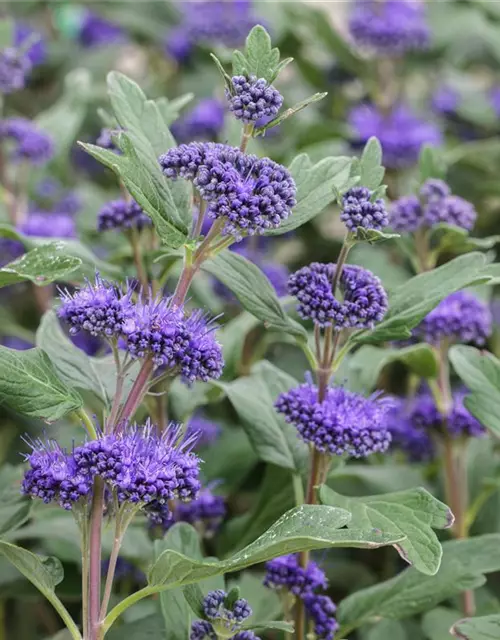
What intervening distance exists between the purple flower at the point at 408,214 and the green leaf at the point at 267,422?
0.23 metres

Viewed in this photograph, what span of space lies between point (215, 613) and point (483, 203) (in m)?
1.17

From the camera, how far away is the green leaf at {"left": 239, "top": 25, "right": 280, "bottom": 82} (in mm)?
738

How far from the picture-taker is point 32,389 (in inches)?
28.4

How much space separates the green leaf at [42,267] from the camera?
714mm

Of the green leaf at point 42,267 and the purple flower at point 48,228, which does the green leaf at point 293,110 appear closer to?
the green leaf at point 42,267

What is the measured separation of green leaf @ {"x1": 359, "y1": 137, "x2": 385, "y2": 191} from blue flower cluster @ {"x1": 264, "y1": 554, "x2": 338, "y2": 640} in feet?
1.14

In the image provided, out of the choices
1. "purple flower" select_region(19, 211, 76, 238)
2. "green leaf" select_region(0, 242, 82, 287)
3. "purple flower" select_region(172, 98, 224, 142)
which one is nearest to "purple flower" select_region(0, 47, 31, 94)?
"purple flower" select_region(19, 211, 76, 238)

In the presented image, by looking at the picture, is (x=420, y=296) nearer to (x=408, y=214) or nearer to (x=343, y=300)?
(x=343, y=300)

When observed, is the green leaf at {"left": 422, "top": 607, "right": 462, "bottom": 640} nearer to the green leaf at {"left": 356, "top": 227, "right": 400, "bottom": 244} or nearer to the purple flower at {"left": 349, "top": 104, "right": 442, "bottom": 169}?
the green leaf at {"left": 356, "top": 227, "right": 400, "bottom": 244}

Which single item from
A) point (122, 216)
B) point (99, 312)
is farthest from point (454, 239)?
point (99, 312)

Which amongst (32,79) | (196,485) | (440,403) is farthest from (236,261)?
(32,79)

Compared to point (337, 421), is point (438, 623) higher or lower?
lower

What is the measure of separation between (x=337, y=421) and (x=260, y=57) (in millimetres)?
306

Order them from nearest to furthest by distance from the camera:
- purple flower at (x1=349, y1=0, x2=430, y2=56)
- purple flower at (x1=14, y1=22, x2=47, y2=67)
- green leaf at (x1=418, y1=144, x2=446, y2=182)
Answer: green leaf at (x1=418, y1=144, x2=446, y2=182)
purple flower at (x1=349, y1=0, x2=430, y2=56)
purple flower at (x1=14, y1=22, x2=47, y2=67)
